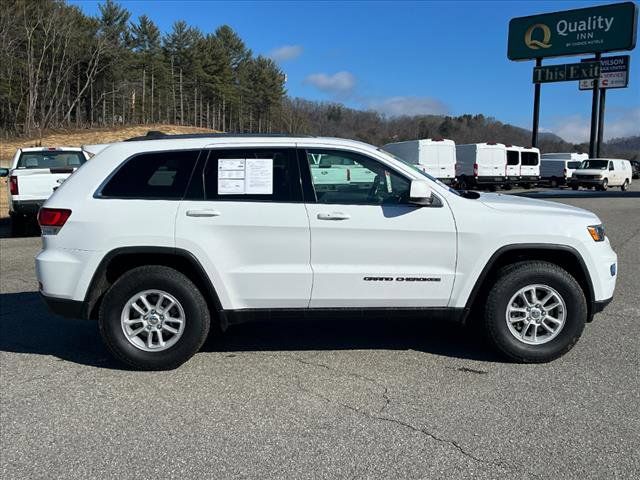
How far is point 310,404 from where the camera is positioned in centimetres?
387

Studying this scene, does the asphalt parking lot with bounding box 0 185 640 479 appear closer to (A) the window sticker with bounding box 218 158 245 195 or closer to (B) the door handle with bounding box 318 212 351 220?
(B) the door handle with bounding box 318 212 351 220

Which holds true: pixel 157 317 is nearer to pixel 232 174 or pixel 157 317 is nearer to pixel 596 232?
pixel 232 174

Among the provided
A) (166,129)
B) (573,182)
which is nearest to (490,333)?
(573,182)

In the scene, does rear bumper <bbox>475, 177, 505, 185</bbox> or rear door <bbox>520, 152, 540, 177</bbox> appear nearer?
rear bumper <bbox>475, 177, 505, 185</bbox>

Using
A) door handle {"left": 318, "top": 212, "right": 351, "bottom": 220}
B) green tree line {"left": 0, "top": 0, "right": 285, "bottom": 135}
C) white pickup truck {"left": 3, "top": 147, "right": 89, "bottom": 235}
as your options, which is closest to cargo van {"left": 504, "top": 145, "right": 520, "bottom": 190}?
white pickup truck {"left": 3, "top": 147, "right": 89, "bottom": 235}

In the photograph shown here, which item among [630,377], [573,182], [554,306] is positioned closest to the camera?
[630,377]

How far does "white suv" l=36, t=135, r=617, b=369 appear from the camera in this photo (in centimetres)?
434

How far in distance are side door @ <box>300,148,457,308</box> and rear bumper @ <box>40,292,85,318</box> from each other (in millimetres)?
1820

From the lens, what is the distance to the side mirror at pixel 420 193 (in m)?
4.22

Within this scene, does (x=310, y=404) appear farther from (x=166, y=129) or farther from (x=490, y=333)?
(x=166, y=129)

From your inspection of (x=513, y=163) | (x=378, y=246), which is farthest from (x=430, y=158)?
(x=378, y=246)

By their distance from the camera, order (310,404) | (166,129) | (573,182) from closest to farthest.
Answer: (310,404)
(573,182)
(166,129)

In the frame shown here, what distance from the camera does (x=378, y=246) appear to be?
436cm

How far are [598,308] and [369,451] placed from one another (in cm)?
249
